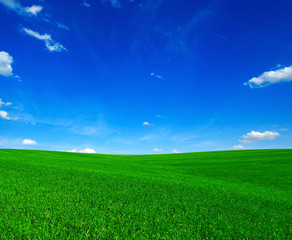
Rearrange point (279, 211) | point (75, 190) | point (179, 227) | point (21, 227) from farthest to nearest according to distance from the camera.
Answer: point (75, 190) → point (279, 211) → point (179, 227) → point (21, 227)

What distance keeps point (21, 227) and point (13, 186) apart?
266 centimetres

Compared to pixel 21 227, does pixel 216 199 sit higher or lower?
lower

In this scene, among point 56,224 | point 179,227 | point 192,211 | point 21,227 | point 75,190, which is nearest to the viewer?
point 21,227

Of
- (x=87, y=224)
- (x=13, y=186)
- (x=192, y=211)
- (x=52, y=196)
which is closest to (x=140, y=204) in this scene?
(x=192, y=211)

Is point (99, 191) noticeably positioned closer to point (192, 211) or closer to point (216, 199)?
point (192, 211)

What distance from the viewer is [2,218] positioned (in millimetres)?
2820

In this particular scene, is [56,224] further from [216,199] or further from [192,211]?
[216,199]

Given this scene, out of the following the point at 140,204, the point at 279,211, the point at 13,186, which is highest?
the point at 13,186

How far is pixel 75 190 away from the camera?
185 inches

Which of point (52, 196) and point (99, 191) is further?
point (99, 191)

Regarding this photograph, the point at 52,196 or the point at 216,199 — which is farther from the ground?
the point at 52,196

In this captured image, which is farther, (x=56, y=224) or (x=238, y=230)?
(x=238, y=230)

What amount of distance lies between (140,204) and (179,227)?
1.21m

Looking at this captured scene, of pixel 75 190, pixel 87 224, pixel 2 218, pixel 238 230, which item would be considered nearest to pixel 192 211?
pixel 238 230
